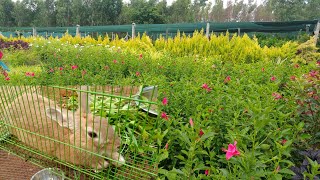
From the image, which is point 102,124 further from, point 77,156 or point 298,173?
point 298,173

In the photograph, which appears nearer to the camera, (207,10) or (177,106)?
(177,106)

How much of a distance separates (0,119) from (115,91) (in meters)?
0.85

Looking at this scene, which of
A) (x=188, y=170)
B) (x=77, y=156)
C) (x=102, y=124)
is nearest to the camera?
(x=188, y=170)

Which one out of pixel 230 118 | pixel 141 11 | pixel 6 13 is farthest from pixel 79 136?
pixel 6 13

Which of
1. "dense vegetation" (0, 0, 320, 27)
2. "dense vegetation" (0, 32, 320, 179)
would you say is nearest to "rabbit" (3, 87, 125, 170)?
"dense vegetation" (0, 32, 320, 179)

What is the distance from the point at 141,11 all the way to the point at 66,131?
1534 inches

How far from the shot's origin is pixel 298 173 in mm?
1406

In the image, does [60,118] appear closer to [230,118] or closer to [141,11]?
[230,118]

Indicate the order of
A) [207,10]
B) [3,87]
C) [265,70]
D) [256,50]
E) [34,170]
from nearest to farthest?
[3,87]
[34,170]
[265,70]
[256,50]
[207,10]

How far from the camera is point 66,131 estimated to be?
4.97 ft

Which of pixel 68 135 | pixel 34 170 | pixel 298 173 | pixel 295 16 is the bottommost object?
pixel 34 170

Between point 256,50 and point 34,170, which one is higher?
point 256,50

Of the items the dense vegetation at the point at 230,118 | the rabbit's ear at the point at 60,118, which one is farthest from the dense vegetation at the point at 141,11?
the rabbit's ear at the point at 60,118

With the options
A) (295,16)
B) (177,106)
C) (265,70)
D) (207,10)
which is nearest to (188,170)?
(177,106)
